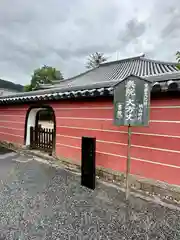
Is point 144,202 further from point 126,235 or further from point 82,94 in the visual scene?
point 82,94

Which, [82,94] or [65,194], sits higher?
[82,94]

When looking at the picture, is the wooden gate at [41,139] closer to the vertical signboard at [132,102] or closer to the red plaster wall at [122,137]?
the red plaster wall at [122,137]

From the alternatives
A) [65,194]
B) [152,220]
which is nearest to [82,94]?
[65,194]

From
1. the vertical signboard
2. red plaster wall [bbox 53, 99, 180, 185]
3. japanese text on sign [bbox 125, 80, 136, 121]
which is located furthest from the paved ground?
japanese text on sign [bbox 125, 80, 136, 121]

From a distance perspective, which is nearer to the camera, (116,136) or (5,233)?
(5,233)

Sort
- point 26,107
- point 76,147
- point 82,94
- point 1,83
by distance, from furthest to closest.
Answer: point 1,83, point 26,107, point 76,147, point 82,94

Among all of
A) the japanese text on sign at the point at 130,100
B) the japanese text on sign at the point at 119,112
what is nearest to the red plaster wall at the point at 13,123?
the japanese text on sign at the point at 119,112

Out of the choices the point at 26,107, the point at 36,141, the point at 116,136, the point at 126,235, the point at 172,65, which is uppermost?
the point at 172,65

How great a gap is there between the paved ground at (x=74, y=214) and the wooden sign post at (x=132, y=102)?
59 cm

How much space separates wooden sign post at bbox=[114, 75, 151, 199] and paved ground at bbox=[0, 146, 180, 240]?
59 centimetres

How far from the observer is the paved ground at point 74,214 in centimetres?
282

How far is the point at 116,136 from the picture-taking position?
5098mm

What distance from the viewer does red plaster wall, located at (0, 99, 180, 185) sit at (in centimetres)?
415

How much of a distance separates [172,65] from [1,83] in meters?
31.4
